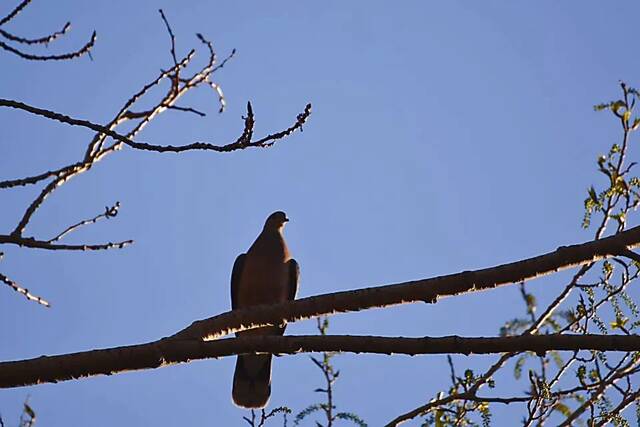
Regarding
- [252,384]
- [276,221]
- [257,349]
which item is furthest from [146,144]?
[276,221]

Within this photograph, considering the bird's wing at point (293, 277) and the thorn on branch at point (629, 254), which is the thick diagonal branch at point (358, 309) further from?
the bird's wing at point (293, 277)

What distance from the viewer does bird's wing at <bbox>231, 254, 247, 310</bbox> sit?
688cm

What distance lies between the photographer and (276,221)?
309 inches

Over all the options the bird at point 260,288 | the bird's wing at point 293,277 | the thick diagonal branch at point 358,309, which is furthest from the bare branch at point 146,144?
the bird's wing at point 293,277

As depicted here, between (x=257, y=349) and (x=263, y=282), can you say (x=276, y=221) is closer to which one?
(x=263, y=282)

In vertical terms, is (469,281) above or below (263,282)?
below

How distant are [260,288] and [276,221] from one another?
1.28 meters

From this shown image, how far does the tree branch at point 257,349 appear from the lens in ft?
7.28

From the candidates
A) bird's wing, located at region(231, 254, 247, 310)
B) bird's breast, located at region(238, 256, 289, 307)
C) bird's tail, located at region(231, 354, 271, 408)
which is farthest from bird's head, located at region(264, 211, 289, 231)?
bird's tail, located at region(231, 354, 271, 408)

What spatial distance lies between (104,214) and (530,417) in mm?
2205

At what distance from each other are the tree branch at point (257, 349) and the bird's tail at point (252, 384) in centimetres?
397

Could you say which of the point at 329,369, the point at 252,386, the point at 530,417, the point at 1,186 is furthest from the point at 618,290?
the point at 252,386

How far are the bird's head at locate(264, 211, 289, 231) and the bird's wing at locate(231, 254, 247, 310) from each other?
594 mm

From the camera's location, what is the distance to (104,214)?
4.11 metres
